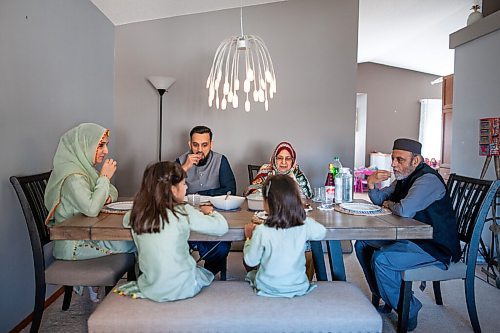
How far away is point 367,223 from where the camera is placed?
204 centimetres

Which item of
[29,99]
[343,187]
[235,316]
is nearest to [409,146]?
[343,187]

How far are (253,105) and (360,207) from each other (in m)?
2.02

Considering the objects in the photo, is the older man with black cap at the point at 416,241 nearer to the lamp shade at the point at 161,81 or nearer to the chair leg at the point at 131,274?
the chair leg at the point at 131,274

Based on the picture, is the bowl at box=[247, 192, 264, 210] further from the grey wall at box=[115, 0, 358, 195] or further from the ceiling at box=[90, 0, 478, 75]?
the ceiling at box=[90, 0, 478, 75]

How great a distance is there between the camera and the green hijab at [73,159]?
2176 mm

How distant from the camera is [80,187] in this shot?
2115 mm

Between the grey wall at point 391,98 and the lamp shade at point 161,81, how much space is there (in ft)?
20.9

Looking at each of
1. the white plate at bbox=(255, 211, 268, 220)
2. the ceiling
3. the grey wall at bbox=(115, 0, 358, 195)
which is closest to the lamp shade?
the grey wall at bbox=(115, 0, 358, 195)

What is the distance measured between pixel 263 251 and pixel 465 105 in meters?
3.36

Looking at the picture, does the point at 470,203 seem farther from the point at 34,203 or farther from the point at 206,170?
the point at 34,203

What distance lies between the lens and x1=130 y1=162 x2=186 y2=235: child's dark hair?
5.68 ft

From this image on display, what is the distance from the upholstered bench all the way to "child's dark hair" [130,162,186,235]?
316mm

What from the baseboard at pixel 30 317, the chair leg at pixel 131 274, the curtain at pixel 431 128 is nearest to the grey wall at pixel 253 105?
the baseboard at pixel 30 317

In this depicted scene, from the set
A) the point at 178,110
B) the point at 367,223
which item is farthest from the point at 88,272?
the point at 178,110
